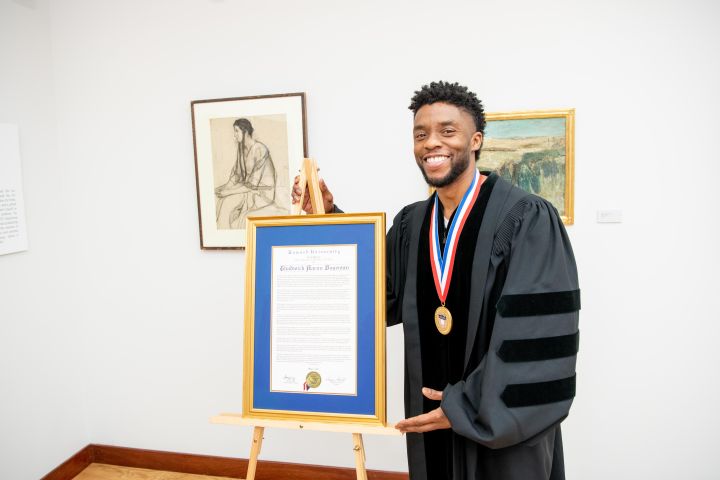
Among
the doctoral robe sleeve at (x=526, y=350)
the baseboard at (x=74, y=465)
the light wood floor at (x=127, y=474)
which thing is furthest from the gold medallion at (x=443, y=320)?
the baseboard at (x=74, y=465)

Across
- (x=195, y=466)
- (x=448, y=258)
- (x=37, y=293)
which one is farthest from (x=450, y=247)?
(x=37, y=293)

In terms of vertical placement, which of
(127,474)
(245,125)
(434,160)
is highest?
(245,125)

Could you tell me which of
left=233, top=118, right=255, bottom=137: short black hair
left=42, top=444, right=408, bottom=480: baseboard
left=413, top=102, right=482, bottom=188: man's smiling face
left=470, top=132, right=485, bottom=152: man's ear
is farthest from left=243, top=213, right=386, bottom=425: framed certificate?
left=42, top=444, right=408, bottom=480: baseboard

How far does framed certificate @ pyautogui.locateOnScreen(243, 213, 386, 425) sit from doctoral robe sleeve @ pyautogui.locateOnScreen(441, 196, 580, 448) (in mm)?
336

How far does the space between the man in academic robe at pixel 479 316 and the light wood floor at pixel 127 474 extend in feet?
6.48

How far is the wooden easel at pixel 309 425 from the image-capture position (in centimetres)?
164

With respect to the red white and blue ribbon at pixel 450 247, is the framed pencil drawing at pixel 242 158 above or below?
above

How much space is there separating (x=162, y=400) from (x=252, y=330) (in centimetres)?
180

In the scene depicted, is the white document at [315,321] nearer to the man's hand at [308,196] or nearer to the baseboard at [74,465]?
the man's hand at [308,196]

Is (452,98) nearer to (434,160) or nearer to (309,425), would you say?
(434,160)

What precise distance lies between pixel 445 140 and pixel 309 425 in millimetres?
1105

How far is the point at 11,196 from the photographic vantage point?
2703mm

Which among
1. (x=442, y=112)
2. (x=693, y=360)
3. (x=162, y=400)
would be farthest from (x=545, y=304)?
(x=162, y=400)

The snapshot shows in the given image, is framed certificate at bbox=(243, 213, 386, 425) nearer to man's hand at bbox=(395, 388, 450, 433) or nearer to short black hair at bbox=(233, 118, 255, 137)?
man's hand at bbox=(395, 388, 450, 433)
